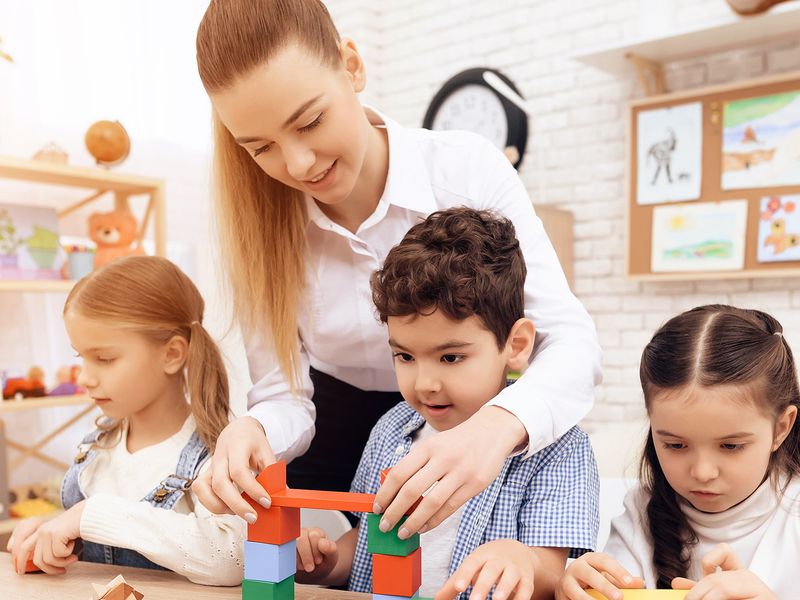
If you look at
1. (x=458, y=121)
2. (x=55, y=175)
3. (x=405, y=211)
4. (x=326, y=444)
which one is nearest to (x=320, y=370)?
(x=326, y=444)

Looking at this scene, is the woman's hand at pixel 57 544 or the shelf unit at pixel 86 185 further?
the shelf unit at pixel 86 185

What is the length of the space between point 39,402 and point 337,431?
160 centimetres

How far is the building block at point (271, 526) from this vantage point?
0.73 meters

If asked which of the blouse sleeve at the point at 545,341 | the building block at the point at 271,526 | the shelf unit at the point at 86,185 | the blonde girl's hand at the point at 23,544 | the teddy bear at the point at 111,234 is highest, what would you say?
the shelf unit at the point at 86,185

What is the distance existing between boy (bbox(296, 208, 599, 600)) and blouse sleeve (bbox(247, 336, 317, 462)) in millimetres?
131

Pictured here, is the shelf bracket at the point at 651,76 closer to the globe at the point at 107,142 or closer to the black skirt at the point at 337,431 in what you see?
the globe at the point at 107,142

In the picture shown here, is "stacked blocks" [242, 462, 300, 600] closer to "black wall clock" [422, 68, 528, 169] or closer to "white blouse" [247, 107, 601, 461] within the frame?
"white blouse" [247, 107, 601, 461]

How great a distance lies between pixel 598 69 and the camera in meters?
2.93

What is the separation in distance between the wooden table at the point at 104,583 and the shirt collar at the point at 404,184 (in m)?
0.52

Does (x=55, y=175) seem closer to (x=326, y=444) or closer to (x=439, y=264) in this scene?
(x=326, y=444)

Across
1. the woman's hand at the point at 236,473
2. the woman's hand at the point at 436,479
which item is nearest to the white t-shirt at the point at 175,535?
the woman's hand at the point at 236,473

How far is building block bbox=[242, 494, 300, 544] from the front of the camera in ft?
2.39

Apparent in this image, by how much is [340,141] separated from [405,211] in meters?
0.22

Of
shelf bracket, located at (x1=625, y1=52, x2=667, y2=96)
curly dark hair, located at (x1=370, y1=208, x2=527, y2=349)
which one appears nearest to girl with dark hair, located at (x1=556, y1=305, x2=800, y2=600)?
curly dark hair, located at (x1=370, y1=208, x2=527, y2=349)
